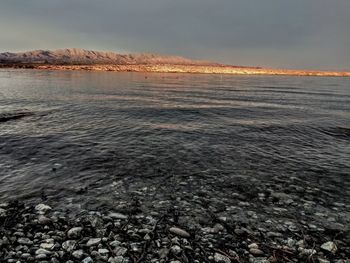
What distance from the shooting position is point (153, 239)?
804 cm

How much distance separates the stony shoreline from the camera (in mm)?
7281

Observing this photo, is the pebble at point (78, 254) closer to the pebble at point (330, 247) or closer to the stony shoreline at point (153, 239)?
the stony shoreline at point (153, 239)

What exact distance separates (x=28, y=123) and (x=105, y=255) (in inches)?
836

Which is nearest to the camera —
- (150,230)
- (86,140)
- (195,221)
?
(150,230)

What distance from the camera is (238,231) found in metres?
8.62

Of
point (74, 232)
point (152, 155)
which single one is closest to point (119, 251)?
point (74, 232)

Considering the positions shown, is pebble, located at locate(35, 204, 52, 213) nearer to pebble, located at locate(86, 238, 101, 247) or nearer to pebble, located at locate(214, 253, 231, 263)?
pebble, located at locate(86, 238, 101, 247)

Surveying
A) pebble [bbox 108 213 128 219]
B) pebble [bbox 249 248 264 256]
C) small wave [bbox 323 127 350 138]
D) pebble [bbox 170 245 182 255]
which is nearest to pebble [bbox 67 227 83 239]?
pebble [bbox 108 213 128 219]

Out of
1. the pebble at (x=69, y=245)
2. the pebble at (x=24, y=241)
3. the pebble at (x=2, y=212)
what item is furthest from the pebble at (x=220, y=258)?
the pebble at (x=2, y=212)

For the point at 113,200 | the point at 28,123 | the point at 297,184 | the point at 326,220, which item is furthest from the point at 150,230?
the point at 28,123

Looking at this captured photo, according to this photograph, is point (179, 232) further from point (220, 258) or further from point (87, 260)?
point (87, 260)

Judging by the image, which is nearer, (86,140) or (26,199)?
(26,199)

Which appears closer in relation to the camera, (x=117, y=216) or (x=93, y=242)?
(x=93, y=242)

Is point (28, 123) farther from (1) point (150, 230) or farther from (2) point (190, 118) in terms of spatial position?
(1) point (150, 230)
